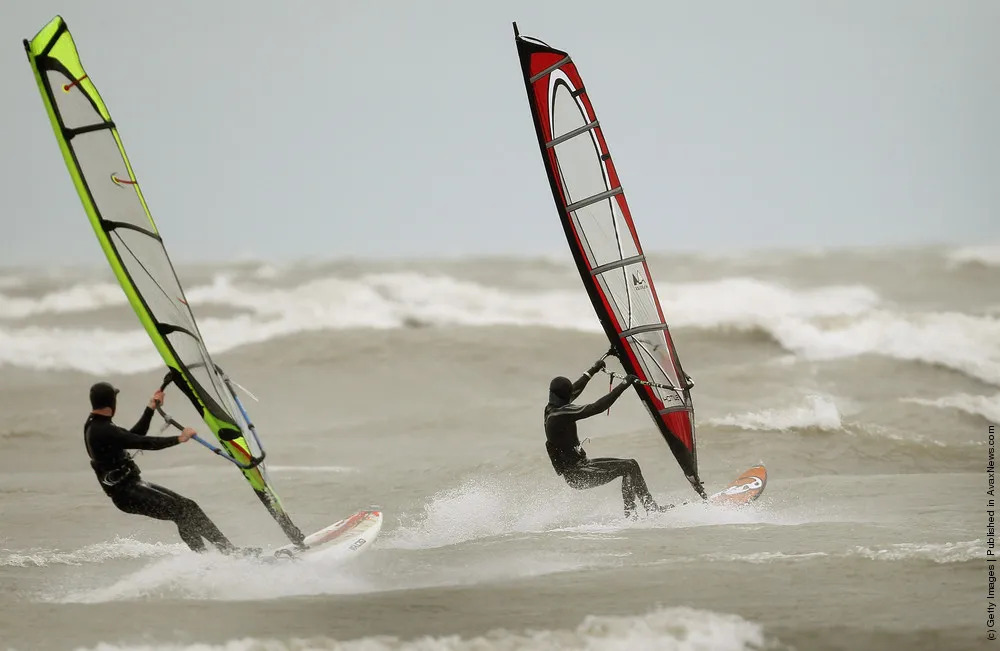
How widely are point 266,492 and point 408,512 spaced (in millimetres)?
1522

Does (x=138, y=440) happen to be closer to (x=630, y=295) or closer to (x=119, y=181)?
(x=119, y=181)

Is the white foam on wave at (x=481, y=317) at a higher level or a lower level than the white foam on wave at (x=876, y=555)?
lower

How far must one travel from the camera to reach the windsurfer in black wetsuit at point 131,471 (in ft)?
14.3

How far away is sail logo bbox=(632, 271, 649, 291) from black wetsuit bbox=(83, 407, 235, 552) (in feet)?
8.06

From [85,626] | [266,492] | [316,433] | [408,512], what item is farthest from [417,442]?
[85,626]

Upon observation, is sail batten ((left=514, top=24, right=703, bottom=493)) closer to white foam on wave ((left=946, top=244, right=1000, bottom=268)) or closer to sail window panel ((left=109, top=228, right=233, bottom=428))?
sail window panel ((left=109, top=228, right=233, bottom=428))

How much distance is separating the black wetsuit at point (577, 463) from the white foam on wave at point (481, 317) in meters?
6.27

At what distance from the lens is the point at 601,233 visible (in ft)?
17.5

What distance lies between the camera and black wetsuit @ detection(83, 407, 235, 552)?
4.37 meters

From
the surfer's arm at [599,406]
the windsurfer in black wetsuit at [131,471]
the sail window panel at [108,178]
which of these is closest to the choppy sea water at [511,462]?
the windsurfer in black wetsuit at [131,471]

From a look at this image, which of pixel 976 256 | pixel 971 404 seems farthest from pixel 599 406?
pixel 976 256

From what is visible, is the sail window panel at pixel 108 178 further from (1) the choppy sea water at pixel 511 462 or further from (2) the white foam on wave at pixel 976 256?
(2) the white foam on wave at pixel 976 256

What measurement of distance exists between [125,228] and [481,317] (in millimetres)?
9012

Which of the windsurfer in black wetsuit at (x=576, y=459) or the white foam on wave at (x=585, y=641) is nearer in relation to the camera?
the white foam on wave at (x=585, y=641)
